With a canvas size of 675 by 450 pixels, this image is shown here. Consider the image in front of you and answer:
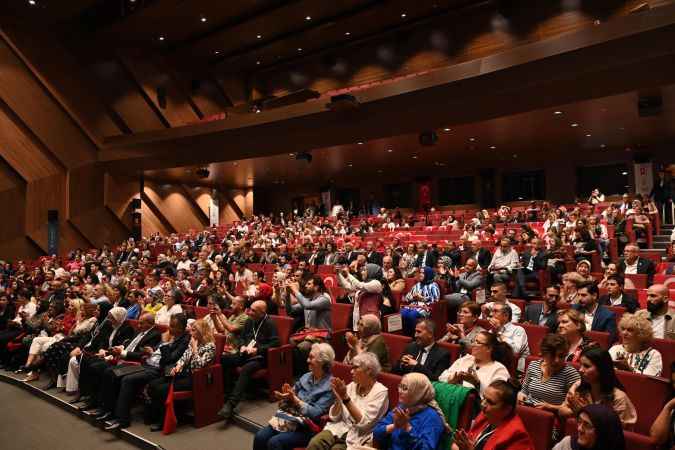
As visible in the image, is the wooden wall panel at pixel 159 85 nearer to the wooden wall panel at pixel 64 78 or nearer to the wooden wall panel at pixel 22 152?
the wooden wall panel at pixel 64 78

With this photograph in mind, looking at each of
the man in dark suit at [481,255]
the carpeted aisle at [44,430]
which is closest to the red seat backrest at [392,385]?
the carpeted aisle at [44,430]

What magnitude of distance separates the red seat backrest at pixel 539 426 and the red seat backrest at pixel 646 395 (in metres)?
0.49

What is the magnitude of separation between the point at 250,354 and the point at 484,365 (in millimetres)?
1976

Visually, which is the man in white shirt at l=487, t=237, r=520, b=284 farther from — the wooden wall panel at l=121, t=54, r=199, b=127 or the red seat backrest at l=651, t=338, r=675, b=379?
the wooden wall panel at l=121, t=54, r=199, b=127

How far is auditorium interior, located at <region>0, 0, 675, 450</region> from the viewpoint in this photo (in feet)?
8.59

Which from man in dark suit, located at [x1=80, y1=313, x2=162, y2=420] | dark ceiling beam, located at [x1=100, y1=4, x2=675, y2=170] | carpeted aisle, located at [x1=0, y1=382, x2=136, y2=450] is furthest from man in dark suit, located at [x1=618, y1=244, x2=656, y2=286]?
carpeted aisle, located at [x1=0, y1=382, x2=136, y2=450]

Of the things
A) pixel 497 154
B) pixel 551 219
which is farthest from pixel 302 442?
pixel 497 154

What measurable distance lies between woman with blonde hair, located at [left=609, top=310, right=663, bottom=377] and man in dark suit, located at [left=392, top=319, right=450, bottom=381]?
94 centimetres

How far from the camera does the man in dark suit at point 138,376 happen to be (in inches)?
149

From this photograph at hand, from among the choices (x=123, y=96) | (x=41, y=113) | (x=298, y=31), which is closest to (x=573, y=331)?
(x=298, y=31)

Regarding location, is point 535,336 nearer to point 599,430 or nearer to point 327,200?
point 599,430

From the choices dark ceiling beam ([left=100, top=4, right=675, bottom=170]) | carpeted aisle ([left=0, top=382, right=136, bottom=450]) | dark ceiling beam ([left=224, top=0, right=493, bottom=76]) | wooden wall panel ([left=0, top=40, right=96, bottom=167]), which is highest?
dark ceiling beam ([left=224, top=0, right=493, bottom=76])

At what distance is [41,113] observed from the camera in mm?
12719

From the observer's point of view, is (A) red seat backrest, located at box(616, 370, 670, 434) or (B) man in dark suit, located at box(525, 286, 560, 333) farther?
(B) man in dark suit, located at box(525, 286, 560, 333)
